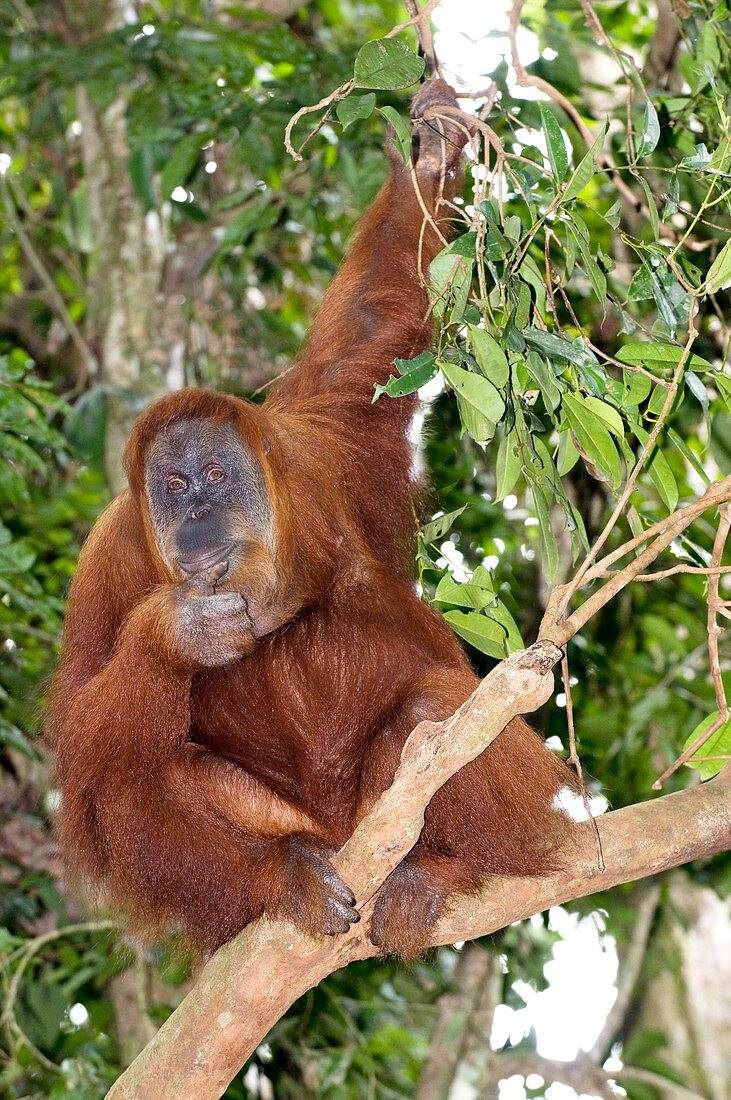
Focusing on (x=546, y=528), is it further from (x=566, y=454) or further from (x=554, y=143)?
(x=554, y=143)

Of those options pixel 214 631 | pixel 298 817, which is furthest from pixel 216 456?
pixel 298 817

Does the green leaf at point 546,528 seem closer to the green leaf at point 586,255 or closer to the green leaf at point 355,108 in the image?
the green leaf at point 586,255

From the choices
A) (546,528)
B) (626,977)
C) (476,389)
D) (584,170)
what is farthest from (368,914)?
(626,977)

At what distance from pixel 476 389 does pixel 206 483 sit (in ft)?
3.01

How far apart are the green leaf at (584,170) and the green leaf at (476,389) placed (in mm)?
359

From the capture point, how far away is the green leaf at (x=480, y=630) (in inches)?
98.0

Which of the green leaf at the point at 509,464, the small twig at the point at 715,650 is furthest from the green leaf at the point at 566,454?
the small twig at the point at 715,650

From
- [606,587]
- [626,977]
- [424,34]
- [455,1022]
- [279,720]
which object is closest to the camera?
[606,587]

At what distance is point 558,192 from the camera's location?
90.1 inches

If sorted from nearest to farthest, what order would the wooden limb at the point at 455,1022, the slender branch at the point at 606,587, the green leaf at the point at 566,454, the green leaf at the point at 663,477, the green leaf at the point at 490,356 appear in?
the slender branch at the point at 606,587, the green leaf at the point at 490,356, the green leaf at the point at 663,477, the green leaf at the point at 566,454, the wooden limb at the point at 455,1022

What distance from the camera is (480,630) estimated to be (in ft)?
8.19

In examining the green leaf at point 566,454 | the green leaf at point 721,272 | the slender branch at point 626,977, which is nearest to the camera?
the green leaf at point 721,272

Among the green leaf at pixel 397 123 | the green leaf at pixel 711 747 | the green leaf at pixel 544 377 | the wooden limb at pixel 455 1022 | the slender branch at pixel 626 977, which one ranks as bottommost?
the slender branch at pixel 626 977

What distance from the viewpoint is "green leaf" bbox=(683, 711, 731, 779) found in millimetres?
2438
